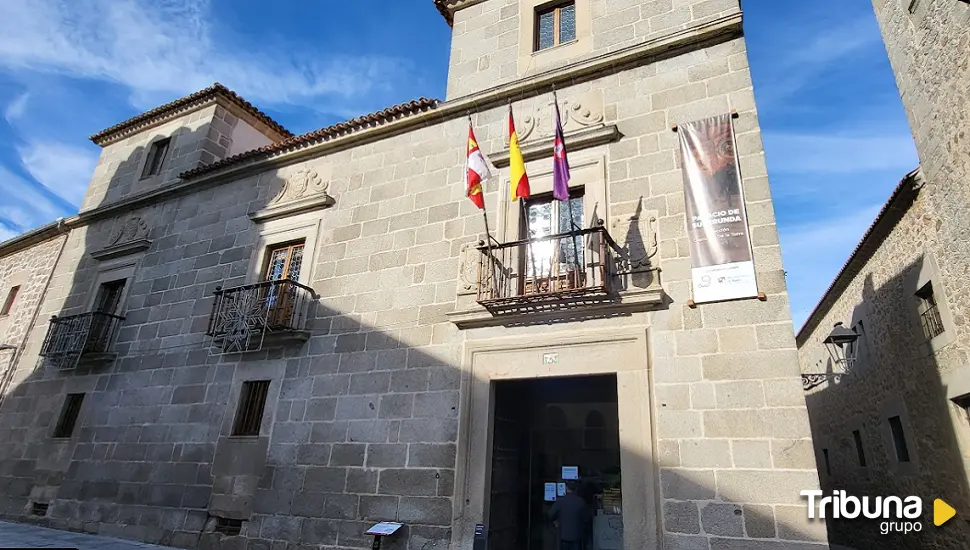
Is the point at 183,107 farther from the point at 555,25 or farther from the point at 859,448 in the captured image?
the point at 859,448

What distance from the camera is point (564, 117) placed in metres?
7.80

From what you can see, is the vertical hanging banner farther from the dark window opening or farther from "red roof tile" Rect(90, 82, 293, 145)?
"red roof tile" Rect(90, 82, 293, 145)

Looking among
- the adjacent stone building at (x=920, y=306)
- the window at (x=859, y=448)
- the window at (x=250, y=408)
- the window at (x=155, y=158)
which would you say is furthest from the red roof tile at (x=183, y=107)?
the window at (x=859, y=448)

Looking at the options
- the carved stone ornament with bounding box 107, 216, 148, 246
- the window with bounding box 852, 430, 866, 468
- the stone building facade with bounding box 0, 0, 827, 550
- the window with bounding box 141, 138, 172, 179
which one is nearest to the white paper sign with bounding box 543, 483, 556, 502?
the stone building facade with bounding box 0, 0, 827, 550

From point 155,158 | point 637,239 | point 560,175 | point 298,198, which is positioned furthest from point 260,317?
point 155,158

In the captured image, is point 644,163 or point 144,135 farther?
point 144,135

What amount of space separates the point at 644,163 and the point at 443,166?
10.4 feet

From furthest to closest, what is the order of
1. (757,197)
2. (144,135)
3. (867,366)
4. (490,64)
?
(144,135) < (867,366) < (490,64) < (757,197)

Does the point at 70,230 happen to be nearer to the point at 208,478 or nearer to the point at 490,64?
the point at 208,478

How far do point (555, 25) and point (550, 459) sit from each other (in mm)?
7206

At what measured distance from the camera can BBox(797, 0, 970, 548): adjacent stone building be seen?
832 centimetres

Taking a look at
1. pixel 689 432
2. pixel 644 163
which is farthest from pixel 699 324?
pixel 644 163

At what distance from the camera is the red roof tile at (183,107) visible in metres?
12.3

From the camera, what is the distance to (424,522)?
6.32 meters
